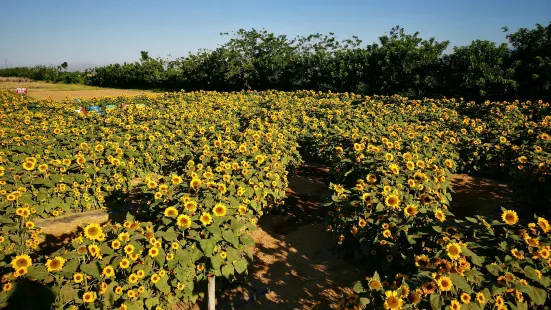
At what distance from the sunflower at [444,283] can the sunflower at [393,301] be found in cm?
31

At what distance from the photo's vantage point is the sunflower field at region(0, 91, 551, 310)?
2475mm

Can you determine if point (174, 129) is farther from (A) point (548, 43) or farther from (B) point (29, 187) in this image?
(A) point (548, 43)

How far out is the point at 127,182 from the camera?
5871 mm

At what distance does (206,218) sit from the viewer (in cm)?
315

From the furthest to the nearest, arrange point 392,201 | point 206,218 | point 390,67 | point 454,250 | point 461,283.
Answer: point 390,67 → point 392,201 → point 206,218 → point 454,250 → point 461,283

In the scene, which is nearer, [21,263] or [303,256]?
[21,263]

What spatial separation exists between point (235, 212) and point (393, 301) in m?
2.03

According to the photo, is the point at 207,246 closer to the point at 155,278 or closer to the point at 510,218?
the point at 155,278

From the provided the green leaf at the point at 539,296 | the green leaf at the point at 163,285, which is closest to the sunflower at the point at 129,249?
the green leaf at the point at 163,285

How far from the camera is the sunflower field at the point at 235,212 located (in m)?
2.47

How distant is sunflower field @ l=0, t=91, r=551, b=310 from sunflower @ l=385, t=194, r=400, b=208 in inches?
0.5

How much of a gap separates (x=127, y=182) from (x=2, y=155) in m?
1.88

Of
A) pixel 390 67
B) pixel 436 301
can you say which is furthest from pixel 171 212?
pixel 390 67

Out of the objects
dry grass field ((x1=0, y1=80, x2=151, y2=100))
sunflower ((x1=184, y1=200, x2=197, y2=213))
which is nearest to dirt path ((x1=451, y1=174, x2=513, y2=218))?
sunflower ((x1=184, y1=200, x2=197, y2=213))
